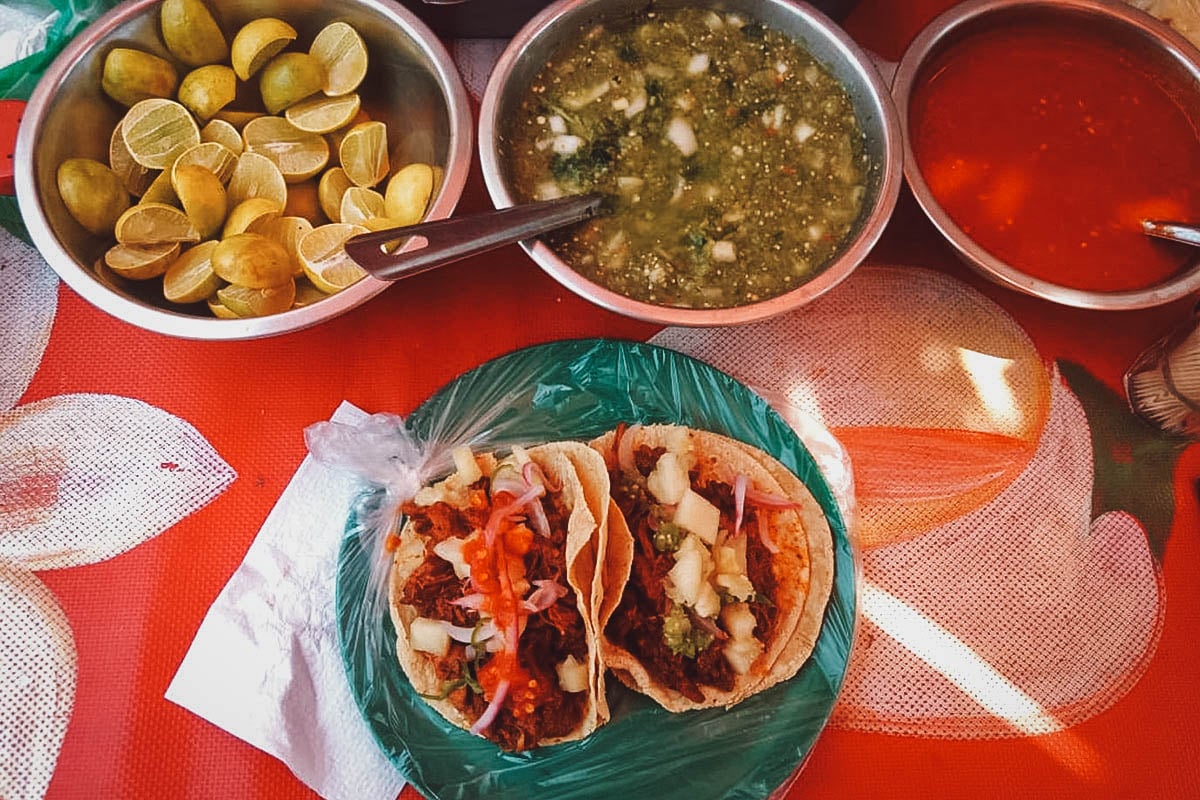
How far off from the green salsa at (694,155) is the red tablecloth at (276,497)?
237mm

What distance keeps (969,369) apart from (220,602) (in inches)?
61.9

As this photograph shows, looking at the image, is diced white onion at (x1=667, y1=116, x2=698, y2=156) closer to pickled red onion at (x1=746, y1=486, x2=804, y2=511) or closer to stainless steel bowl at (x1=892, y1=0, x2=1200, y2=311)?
stainless steel bowl at (x1=892, y1=0, x2=1200, y2=311)

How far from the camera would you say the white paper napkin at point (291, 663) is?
1516 mm

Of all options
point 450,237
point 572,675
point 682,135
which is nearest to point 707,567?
point 572,675

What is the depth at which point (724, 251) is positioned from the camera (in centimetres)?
161

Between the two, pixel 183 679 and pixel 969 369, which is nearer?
pixel 183 679

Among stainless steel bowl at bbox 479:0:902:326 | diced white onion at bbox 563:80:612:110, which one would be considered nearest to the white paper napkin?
stainless steel bowl at bbox 479:0:902:326

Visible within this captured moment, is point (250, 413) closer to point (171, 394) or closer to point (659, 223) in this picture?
point (171, 394)

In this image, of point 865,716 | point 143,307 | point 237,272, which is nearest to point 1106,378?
point 865,716

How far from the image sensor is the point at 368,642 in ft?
5.04

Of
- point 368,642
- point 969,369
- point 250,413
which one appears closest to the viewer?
point 368,642

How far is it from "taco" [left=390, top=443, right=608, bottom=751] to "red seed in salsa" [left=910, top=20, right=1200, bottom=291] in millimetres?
930

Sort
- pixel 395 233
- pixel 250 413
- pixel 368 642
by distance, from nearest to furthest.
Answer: pixel 395 233
pixel 368 642
pixel 250 413

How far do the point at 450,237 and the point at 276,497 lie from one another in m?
0.64
